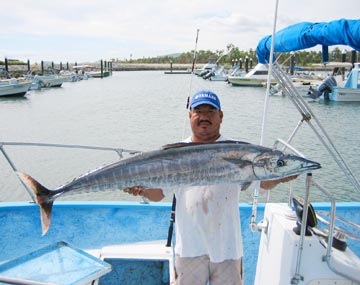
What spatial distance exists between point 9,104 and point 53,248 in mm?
37428

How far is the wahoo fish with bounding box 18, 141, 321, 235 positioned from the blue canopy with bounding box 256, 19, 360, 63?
155 cm

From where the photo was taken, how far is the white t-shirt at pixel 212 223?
9.05 ft

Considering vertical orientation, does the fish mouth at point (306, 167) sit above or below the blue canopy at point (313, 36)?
below

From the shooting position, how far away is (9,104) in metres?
37.6

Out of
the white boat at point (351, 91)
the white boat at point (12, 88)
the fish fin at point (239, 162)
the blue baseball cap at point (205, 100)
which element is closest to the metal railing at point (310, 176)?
the fish fin at point (239, 162)

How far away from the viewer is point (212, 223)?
9.07 feet

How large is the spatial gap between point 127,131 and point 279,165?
67.0 feet

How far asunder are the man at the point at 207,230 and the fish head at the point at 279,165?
0.29 metres

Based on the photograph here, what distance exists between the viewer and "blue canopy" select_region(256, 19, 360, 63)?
131 inches

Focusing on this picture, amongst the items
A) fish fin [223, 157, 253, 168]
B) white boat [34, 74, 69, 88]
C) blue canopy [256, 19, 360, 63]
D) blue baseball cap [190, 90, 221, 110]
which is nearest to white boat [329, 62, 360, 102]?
blue canopy [256, 19, 360, 63]

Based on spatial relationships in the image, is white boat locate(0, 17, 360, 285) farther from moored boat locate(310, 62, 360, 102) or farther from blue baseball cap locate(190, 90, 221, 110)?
moored boat locate(310, 62, 360, 102)

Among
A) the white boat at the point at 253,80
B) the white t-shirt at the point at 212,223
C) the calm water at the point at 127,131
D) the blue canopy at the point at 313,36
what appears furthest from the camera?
the white boat at the point at 253,80

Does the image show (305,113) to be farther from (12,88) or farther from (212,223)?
(12,88)

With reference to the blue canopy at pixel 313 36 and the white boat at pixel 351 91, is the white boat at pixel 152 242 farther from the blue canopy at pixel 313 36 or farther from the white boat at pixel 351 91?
the white boat at pixel 351 91
